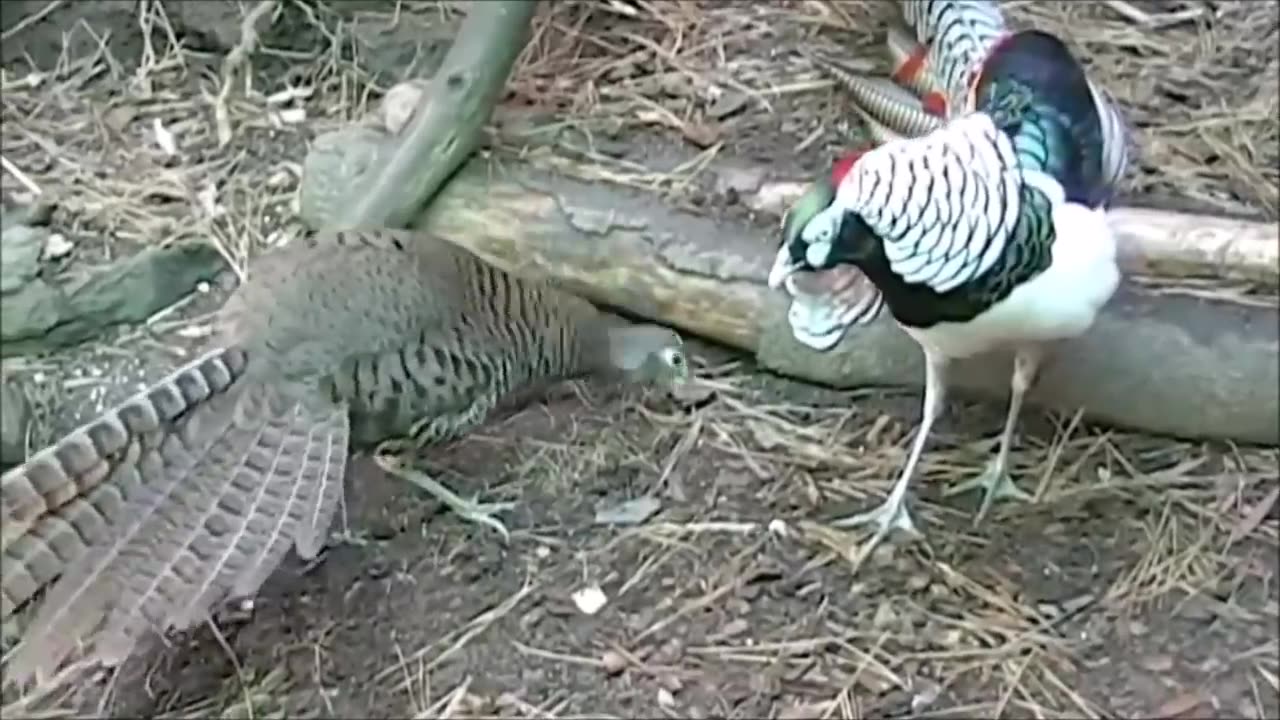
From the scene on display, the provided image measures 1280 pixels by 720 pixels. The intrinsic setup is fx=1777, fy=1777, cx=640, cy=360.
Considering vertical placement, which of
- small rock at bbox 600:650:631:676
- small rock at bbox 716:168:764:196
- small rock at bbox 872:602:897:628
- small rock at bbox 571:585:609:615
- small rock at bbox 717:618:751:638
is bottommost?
small rock at bbox 600:650:631:676

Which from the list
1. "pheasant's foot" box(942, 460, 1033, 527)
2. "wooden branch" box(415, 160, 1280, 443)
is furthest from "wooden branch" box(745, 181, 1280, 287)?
"pheasant's foot" box(942, 460, 1033, 527)

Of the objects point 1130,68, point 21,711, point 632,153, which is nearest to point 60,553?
point 21,711

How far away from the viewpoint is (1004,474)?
2.66 m

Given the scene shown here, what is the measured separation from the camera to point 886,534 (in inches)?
103

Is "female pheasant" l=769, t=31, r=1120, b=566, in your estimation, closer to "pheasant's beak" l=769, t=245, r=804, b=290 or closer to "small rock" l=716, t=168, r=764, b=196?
"pheasant's beak" l=769, t=245, r=804, b=290

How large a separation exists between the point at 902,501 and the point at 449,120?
99 centimetres

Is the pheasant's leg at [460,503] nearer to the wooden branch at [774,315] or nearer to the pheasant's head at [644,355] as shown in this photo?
the pheasant's head at [644,355]

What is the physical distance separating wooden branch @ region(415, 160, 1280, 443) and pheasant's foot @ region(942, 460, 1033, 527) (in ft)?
0.53

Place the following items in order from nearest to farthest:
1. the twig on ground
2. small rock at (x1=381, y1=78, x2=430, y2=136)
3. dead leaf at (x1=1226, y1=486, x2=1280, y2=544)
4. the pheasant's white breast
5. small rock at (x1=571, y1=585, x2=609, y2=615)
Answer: the pheasant's white breast
small rock at (x1=571, y1=585, x2=609, y2=615)
dead leaf at (x1=1226, y1=486, x2=1280, y2=544)
small rock at (x1=381, y1=78, x2=430, y2=136)
the twig on ground

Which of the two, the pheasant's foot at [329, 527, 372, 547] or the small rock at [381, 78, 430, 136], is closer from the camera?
the pheasant's foot at [329, 527, 372, 547]

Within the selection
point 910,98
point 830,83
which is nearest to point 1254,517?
point 910,98

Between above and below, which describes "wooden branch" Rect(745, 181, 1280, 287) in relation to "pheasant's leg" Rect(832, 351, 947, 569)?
above

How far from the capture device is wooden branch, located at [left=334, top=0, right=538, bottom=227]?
2932 mm

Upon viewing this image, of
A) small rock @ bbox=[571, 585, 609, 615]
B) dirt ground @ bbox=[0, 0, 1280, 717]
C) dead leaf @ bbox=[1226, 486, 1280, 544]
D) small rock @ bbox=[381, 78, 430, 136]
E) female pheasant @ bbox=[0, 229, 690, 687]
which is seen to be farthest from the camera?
small rock @ bbox=[381, 78, 430, 136]
